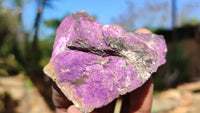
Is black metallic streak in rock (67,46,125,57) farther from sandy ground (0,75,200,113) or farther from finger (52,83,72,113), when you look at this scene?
sandy ground (0,75,200,113)

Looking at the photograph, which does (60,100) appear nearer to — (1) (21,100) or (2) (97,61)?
(2) (97,61)

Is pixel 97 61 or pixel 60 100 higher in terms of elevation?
pixel 97 61

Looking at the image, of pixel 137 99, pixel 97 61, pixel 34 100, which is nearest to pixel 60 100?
pixel 97 61

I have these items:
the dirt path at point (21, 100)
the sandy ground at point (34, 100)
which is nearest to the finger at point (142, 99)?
the sandy ground at point (34, 100)

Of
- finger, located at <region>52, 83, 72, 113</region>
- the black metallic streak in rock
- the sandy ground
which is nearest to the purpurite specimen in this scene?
the black metallic streak in rock

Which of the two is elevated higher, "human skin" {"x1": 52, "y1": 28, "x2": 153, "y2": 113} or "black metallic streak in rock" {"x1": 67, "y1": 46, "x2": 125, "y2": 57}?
"black metallic streak in rock" {"x1": 67, "y1": 46, "x2": 125, "y2": 57}

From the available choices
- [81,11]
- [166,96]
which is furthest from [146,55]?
[166,96]

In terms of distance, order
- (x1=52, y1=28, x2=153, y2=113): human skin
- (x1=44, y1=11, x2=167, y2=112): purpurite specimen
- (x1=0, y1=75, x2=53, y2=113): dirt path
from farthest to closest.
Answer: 1. (x1=0, y1=75, x2=53, y2=113): dirt path
2. (x1=52, y1=28, x2=153, y2=113): human skin
3. (x1=44, y1=11, x2=167, y2=112): purpurite specimen

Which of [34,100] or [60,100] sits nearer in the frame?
[60,100]

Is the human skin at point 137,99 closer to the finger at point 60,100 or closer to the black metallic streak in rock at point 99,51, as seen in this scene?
the finger at point 60,100
